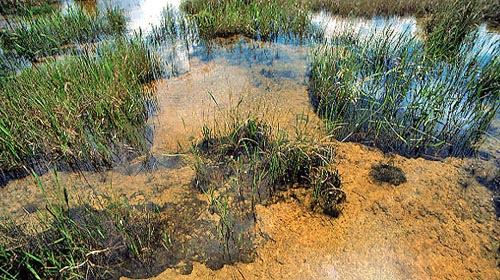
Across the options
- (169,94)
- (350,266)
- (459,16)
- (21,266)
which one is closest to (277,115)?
(169,94)

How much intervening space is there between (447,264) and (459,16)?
4.38 metres

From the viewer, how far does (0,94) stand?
10.7 feet

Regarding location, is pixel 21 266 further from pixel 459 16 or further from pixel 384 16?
pixel 384 16

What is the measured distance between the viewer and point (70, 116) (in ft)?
10.0

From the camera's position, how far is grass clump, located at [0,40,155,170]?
2.88 metres

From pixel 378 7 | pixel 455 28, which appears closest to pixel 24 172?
pixel 455 28

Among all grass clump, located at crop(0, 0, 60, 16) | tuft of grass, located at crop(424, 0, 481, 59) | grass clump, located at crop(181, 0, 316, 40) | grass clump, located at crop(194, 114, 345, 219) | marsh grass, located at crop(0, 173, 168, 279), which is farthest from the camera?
grass clump, located at crop(0, 0, 60, 16)

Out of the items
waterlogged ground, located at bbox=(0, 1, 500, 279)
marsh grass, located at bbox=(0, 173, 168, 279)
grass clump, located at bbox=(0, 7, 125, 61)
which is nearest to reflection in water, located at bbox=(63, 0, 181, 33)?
grass clump, located at bbox=(0, 7, 125, 61)

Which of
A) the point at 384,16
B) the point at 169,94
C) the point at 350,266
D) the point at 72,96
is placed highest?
the point at 384,16

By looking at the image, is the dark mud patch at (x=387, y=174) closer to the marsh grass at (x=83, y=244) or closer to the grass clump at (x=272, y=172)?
the grass clump at (x=272, y=172)

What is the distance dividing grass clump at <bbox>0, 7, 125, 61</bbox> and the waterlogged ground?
10.3 ft

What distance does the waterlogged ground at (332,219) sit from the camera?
78.9 inches

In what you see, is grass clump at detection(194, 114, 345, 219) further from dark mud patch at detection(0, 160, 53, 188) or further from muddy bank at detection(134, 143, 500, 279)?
dark mud patch at detection(0, 160, 53, 188)

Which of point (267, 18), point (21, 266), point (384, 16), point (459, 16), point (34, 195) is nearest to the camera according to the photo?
point (21, 266)
